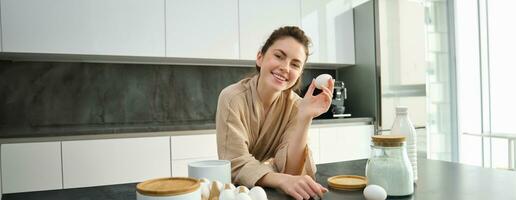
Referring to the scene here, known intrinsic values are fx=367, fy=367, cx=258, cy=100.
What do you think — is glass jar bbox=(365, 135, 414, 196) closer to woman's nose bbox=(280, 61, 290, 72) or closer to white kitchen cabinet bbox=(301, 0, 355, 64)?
woman's nose bbox=(280, 61, 290, 72)

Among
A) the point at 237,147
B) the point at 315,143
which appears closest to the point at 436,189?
the point at 237,147

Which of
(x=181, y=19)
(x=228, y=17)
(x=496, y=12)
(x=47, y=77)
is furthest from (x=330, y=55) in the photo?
(x=47, y=77)

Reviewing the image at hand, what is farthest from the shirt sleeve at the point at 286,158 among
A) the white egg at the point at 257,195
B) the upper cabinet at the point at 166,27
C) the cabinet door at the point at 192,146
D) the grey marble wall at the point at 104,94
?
the upper cabinet at the point at 166,27

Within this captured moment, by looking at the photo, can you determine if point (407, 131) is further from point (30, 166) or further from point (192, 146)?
point (30, 166)

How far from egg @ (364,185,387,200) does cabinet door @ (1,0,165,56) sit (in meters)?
2.17

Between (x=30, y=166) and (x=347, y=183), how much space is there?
191 cm

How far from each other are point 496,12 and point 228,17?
8.68 ft

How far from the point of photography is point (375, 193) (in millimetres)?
819

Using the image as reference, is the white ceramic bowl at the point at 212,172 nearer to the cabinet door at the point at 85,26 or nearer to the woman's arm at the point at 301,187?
the woman's arm at the point at 301,187

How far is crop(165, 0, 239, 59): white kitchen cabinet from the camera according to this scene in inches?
107

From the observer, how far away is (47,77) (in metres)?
Answer: 2.68

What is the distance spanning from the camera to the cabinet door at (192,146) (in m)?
2.43

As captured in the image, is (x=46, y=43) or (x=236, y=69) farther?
(x=236, y=69)

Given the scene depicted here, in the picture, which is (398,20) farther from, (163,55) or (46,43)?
(46,43)
